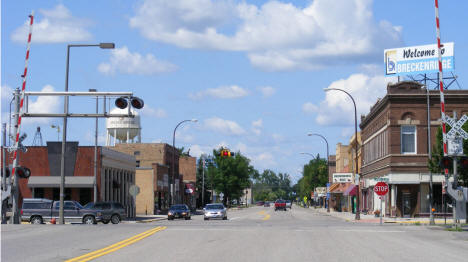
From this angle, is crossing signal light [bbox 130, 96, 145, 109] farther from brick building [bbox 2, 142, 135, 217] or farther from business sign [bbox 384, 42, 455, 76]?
business sign [bbox 384, 42, 455, 76]

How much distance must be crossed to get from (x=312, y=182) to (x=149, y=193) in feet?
203

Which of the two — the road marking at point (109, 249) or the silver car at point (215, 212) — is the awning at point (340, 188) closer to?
the silver car at point (215, 212)

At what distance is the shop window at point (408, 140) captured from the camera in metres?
54.6

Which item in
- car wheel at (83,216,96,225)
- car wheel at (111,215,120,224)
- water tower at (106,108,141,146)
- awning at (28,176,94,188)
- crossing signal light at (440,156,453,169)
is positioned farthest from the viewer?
water tower at (106,108,141,146)

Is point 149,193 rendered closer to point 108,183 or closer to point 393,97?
point 108,183

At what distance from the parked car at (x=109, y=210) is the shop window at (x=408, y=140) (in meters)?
24.9

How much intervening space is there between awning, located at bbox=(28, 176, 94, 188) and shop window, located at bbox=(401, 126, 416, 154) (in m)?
26.1

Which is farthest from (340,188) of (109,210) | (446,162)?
(446,162)

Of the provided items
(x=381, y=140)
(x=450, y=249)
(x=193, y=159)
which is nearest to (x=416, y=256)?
(x=450, y=249)

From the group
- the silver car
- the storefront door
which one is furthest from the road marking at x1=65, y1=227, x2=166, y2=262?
the storefront door

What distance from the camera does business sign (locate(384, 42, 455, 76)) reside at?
56781mm

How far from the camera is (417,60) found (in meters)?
57.8

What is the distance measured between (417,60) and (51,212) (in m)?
34.4

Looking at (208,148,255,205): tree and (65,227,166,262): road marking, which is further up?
(208,148,255,205): tree
